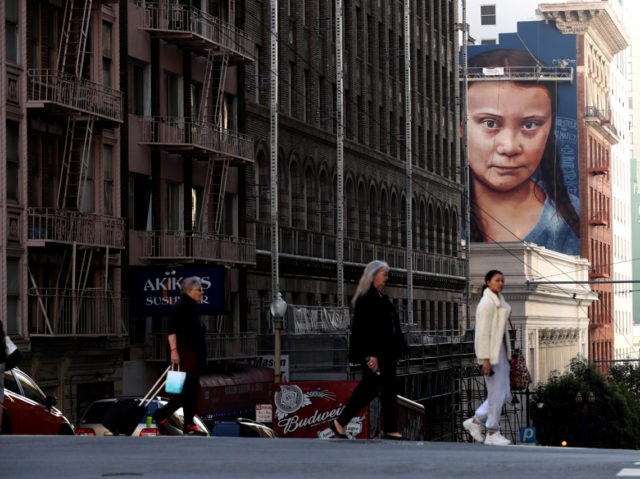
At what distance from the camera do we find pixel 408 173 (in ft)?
236

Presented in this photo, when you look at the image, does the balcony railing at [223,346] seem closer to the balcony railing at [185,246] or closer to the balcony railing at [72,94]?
the balcony railing at [185,246]

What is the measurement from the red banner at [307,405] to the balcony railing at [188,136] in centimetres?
703

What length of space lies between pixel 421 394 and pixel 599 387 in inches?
736

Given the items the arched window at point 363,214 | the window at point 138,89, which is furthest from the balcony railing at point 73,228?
the arched window at point 363,214

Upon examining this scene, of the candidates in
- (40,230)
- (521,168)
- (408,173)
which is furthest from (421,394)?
(521,168)

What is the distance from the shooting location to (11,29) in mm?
40656

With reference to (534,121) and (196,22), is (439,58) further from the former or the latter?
(534,121)

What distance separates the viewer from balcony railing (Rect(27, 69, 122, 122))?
1606 inches

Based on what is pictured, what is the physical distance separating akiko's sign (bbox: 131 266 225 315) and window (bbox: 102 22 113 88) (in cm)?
498

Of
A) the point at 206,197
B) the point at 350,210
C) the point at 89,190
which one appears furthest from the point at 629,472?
the point at 350,210

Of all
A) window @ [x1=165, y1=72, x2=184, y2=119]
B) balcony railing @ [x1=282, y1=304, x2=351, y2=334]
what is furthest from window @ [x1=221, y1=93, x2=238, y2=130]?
balcony railing @ [x1=282, y1=304, x2=351, y2=334]

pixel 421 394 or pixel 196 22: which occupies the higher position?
pixel 196 22

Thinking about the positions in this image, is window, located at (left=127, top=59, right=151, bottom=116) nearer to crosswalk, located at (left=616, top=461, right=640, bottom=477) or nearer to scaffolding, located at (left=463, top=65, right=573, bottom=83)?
crosswalk, located at (left=616, top=461, right=640, bottom=477)

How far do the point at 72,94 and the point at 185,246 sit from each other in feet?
26.8
